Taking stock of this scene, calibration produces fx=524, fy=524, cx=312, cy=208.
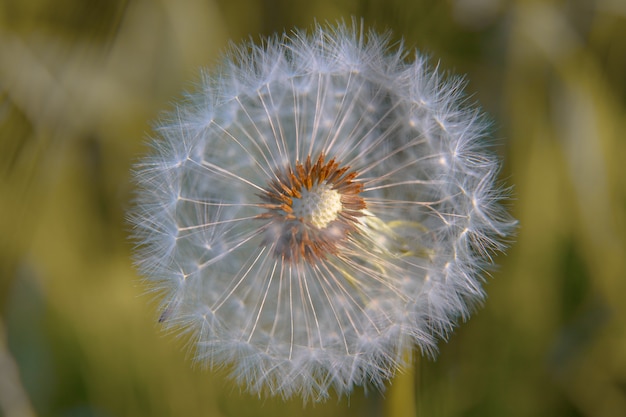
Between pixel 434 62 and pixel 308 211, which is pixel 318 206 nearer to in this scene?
pixel 308 211

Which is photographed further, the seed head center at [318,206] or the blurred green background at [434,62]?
the blurred green background at [434,62]

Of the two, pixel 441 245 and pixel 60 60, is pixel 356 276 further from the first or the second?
pixel 60 60

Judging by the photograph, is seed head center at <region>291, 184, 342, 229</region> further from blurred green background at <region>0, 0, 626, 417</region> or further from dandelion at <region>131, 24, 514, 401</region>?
blurred green background at <region>0, 0, 626, 417</region>

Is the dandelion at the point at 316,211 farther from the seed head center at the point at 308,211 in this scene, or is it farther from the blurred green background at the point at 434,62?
the blurred green background at the point at 434,62

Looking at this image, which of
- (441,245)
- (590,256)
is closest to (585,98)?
(590,256)

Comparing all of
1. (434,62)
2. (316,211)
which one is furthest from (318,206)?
(434,62)

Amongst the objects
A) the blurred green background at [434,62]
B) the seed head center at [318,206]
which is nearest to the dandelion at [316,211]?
the seed head center at [318,206]
